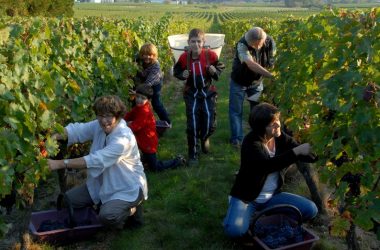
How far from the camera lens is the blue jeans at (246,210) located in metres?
4.03

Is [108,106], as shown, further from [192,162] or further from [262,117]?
[192,162]

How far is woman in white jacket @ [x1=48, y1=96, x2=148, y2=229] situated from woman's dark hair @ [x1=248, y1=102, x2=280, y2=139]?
3.41 ft

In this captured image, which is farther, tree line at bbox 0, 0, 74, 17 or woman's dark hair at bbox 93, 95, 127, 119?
tree line at bbox 0, 0, 74, 17

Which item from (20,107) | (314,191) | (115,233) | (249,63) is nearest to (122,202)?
(115,233)

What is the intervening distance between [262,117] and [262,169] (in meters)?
0.42

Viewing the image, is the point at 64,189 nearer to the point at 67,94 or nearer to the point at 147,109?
the point at 67,94

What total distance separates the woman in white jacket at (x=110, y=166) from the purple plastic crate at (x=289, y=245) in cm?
109

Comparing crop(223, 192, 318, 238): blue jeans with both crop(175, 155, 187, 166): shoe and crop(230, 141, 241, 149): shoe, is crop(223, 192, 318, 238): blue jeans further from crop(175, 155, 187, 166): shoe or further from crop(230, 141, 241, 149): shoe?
crop(230, 141, 241, 149): shoe

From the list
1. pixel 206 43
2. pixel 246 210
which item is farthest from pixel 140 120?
pixel 206 43

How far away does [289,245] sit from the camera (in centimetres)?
375

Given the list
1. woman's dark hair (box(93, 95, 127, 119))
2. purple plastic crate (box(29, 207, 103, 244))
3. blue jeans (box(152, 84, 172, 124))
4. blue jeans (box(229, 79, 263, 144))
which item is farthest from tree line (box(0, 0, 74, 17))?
woman's dark hair (box(93, 95, 127, 119))

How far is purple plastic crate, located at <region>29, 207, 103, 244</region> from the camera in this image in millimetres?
4016

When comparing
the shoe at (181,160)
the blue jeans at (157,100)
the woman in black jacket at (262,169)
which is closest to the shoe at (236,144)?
the shoe at (181,160)

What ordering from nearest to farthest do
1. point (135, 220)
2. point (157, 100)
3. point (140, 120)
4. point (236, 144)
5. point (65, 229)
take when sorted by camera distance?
1. point (65, 229)
2. point (135, 220)
3. point (140, 120)
4. point (236, 144)
5. point (157, 100)
